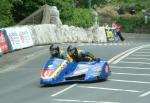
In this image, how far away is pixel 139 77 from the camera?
1966cm

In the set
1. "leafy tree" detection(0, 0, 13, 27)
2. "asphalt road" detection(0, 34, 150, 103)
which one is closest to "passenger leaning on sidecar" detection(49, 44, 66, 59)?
"asphalt road" detection(0, 34, 150, 103)

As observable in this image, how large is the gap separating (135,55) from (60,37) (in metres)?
9.87

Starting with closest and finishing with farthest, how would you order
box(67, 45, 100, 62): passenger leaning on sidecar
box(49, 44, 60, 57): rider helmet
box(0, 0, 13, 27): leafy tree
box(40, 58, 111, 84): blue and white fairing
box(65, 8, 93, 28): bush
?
box(40, 58, 111, 84): blue and white fairing < box(49, 44, 60, 57): rider helmet < box(67, 45, 100, 62): passenger leaning on sidecar < box(0, 0, 13, 27): leafy tree < box(65, 8, 93, 28): bush

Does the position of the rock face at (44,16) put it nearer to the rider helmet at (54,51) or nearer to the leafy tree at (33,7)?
the leafy tree at (33,7)

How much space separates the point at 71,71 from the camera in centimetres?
1856

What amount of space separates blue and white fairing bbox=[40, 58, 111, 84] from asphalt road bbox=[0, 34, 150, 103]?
23cm

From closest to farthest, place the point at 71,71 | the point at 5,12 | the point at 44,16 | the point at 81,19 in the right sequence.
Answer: the point at 71,71 < the point at 5,12 < the point at 44,16 < the point at 81,19

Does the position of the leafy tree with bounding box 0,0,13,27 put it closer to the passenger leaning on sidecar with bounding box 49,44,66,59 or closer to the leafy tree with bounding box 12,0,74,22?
the leafy tree with bounding box 12,0,74,22

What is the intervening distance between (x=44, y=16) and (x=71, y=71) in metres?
19.7

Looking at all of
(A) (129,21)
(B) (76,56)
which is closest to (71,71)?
(B) (76,56)

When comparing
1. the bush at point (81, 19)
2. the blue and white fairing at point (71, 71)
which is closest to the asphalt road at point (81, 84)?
the blue and white fairing at point (71, 71)

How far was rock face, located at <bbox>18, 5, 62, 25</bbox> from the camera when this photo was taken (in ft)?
125

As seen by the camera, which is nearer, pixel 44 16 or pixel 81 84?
pixel 81 84

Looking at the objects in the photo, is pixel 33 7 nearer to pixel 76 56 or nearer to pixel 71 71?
pixel 76 56
